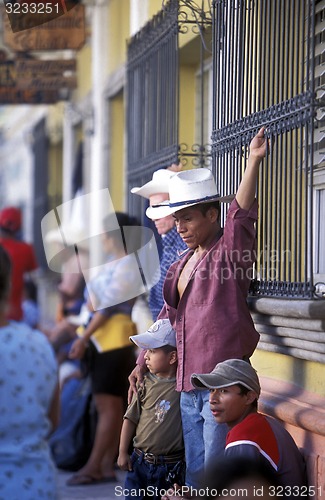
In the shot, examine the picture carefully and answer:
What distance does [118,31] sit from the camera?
448 inches

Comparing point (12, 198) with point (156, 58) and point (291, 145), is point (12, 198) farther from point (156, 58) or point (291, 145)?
point (291, 145)

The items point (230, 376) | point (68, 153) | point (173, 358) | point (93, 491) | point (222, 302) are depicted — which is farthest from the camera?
point (68, 153)

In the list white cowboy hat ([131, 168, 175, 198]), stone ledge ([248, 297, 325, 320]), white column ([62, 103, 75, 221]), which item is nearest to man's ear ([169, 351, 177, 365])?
stone ledge ([248, 297, 325, 320])

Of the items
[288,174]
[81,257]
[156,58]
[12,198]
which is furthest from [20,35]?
[12,198]

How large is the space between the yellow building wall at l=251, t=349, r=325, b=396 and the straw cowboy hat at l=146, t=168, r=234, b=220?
2.95 ft

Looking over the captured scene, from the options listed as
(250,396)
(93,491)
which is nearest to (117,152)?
(93,491)

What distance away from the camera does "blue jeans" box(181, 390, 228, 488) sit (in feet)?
16.0

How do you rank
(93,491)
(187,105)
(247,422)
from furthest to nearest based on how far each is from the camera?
(187,105) → (93,491) → (247,422)

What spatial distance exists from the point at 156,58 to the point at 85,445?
3.07m

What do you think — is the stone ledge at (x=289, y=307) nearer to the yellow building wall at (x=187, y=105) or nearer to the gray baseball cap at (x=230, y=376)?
the gray baseball cap at (x=230, y=376)

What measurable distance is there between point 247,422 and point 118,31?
24.6ft

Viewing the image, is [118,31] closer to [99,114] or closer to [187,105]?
[99,114]

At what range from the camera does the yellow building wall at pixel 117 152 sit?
1180cm

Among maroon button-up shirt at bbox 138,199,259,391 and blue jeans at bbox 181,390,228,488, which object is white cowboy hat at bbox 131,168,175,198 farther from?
blue jeans at bbox 181,390,228,488
